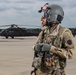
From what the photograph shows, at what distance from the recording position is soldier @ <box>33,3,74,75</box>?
4109 mm

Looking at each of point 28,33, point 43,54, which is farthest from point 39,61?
point 28,33

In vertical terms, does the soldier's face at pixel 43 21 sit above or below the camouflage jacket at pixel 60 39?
above

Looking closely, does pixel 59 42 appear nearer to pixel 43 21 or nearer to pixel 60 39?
pixel 60 39

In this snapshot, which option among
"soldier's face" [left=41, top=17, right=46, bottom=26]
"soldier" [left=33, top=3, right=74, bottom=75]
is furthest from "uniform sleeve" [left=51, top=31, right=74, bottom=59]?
"soldier's face" [left=41, top=17, right=46, bottom=26]

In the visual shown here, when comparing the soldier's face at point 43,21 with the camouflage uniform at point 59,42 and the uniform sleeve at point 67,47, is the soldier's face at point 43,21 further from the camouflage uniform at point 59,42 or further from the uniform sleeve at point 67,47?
the uniform sleeve at point 67,47

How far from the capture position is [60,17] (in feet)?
13.8

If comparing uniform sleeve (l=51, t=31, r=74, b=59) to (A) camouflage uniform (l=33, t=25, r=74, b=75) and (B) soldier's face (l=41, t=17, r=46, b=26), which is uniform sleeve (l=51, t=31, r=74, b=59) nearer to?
(A) camouflage uniform (l=33, t=25, r=74, b=75)

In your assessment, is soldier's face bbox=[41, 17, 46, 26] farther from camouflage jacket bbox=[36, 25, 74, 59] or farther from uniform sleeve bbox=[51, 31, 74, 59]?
uniform sleeve bbox=[51, 31, 74, 59]

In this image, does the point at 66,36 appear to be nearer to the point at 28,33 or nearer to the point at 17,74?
the point at 17,74

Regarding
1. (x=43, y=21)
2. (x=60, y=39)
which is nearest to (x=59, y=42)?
(x=60, y=39)

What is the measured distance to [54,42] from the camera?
415cm

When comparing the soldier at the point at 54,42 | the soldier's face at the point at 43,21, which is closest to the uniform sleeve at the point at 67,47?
the soldier at the point at 54,42

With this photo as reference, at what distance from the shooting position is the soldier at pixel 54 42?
4109 millimetres

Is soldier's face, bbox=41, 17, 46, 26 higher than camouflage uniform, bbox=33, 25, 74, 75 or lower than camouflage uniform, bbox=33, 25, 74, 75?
higher
